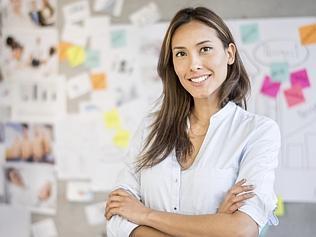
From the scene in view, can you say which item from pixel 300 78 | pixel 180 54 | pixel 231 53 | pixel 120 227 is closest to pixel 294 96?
pixel 300 78

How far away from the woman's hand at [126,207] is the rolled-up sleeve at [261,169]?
0.93 feet

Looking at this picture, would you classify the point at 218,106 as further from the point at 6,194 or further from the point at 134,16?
the point at 6,194

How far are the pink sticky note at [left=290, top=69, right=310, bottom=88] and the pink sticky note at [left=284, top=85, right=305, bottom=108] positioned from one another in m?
0.02

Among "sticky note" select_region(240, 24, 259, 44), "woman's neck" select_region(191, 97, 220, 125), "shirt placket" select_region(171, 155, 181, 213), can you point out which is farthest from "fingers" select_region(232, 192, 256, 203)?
"sticky note" select_region(240, 24, 259, 44)

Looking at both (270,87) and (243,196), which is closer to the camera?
(243,196)

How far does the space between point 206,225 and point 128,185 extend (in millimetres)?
307

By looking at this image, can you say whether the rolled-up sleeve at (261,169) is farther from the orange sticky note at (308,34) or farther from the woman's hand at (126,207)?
the orange sticky note at (308,34)

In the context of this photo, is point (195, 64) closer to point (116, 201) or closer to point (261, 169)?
point (261, 169)

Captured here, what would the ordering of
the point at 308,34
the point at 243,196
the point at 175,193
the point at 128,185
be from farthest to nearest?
the point at 308,34
the point at 128,185
the point at 175,193
the point at 243,196

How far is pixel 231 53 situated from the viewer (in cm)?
136

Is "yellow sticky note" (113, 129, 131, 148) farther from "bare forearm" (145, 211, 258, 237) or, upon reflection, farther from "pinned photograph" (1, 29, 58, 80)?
"bare forearm" (145, 211, 258, 237)

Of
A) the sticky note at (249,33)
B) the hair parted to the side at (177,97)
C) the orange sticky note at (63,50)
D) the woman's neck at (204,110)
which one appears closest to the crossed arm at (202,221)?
the hair parted to the side at (177,97)

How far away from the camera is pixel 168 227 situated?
1.21m

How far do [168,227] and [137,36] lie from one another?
4.25 feet
